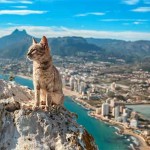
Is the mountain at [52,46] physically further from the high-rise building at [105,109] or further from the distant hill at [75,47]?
the high-rise building at [105,109]

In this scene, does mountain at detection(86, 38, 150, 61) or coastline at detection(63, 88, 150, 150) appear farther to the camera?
mountain at detection(86, 38, 150, 61)

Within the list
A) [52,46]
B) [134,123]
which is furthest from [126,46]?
[134,123]

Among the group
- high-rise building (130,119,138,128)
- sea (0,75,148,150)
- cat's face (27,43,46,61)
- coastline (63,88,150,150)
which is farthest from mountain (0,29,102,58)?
cat's face (27,43,46,61)

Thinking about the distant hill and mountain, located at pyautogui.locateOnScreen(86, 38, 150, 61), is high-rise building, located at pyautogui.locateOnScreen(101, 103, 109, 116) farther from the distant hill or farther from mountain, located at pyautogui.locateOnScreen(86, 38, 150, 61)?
mountain, located at pyautogui.locateOnScreen(86, 38, 150, 61)

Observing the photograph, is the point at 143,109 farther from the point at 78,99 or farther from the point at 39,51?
the point at 39,51

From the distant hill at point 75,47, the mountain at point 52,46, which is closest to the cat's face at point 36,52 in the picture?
the distant hill at point 75,47

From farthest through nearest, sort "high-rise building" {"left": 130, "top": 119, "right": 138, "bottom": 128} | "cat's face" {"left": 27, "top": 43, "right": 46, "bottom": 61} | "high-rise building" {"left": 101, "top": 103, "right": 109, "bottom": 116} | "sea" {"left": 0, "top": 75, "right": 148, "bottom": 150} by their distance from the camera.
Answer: "high-rise building" {"left": 101, "top": 103, "right": 109, "bottom": 116} < "high-rise building" {"left": 130, "top": 119, "right": 138, "bottom": 128} < "sea" {"left": 0, "top": 75, "right": 148, "bottom": 150} < "cat's face" {"left": 27, "top": 43, "right": 46, "bottom": 61}
